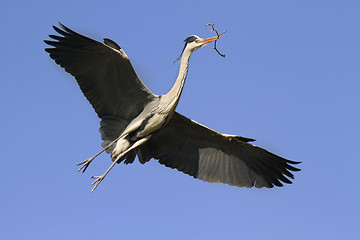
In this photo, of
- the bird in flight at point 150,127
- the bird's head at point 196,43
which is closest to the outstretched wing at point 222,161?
the bird in flight at point 150,127

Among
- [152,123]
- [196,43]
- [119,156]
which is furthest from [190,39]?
[119,156]

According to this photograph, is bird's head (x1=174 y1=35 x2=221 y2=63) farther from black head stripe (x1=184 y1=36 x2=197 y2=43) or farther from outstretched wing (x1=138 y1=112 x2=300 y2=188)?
outstretched wing (x1=138 y1=112 x2=300 y2=188)

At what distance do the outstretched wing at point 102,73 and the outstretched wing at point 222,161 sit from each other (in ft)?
4.41

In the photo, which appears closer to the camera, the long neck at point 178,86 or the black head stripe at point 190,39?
the long neck at point 178,86

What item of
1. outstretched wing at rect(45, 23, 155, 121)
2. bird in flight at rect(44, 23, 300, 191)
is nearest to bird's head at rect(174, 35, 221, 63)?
bird in flight at rect(44, 23, 300, 191)

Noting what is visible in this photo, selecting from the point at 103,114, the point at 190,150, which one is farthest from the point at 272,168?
the point at 103,114

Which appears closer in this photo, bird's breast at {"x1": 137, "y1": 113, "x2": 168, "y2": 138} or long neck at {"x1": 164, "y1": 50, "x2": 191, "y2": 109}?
long neck at {"x1": 164, "y1": 50, "x2": 191, "y2": 109}

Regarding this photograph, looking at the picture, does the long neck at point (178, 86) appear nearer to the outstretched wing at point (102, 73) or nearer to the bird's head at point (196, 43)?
the bird's head at point (196, 43)

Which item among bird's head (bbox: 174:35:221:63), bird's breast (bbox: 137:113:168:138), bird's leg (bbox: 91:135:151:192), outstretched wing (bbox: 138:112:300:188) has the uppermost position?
bird's head (bbox: 174:35:221:63)

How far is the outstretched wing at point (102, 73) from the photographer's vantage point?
1149 centimetres

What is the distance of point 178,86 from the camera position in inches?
453

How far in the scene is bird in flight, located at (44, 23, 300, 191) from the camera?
11578 millimetres

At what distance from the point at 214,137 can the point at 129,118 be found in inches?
73.6

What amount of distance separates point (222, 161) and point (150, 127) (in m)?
2.19
